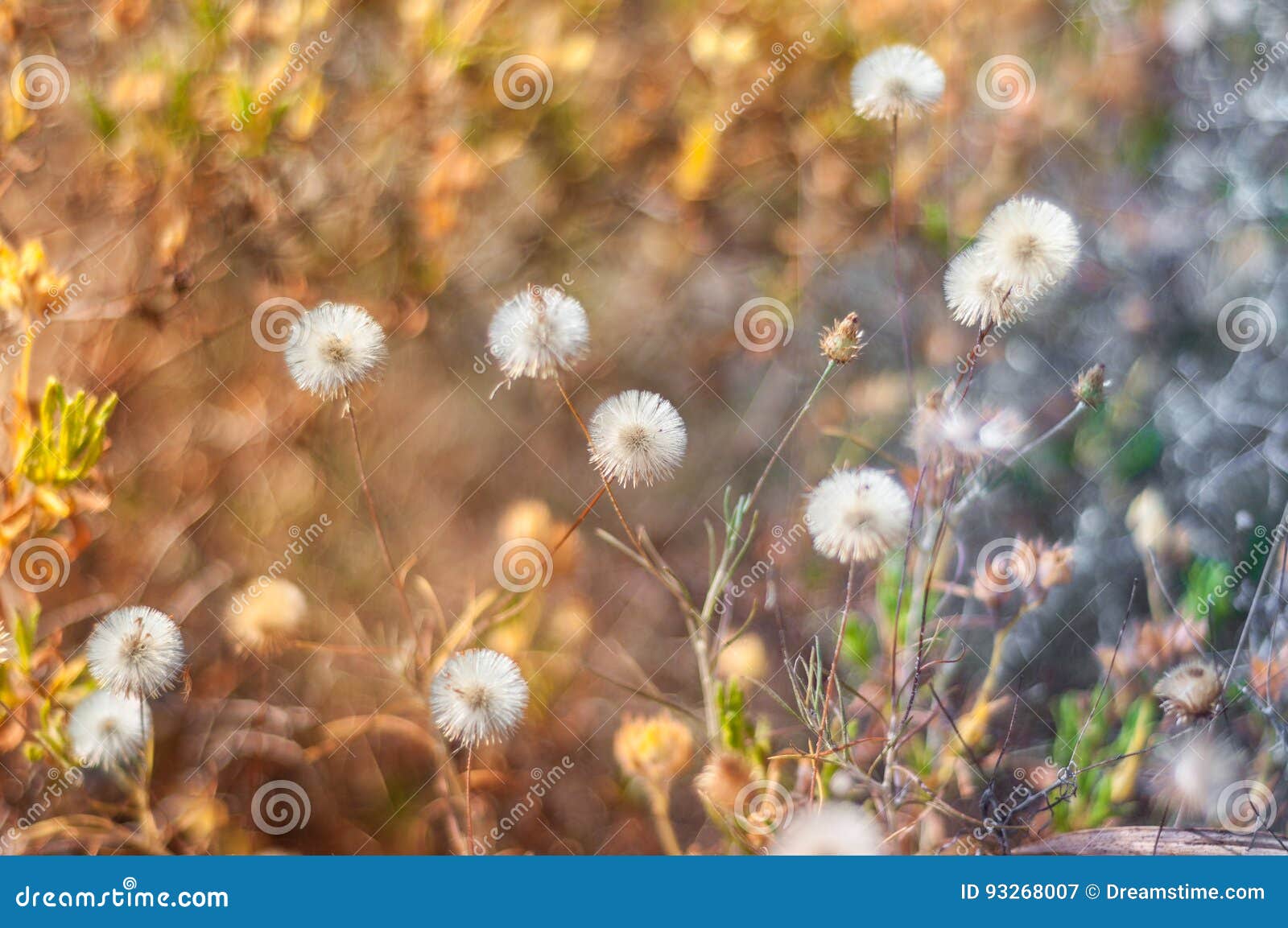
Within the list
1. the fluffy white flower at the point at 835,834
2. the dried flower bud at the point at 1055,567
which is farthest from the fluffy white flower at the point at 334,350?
the dried flower bud at the point at 1055,567

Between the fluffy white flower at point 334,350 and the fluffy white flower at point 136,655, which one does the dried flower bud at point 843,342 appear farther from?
the fluffy white flower at point 136,655

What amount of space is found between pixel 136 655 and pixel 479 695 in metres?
0.45

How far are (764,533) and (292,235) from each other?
88cm

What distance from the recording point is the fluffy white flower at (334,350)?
1224 mm

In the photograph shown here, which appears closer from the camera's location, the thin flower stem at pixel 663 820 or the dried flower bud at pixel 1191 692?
the dried flower bud at pixel 1191 692

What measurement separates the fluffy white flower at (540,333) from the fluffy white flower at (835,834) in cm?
69

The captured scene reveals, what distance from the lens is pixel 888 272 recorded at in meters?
1.52

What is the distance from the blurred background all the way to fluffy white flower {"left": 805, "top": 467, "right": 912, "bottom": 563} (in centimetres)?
25

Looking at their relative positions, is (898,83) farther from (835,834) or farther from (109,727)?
(109,727)

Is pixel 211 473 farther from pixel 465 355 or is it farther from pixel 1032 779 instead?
pixel 1032 779

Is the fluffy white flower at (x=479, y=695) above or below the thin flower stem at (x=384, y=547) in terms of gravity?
below

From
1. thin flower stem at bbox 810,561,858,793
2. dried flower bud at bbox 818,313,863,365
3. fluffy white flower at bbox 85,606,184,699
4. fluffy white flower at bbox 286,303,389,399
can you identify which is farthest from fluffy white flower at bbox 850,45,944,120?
fluffy white flower at bbox 85,606,184,699

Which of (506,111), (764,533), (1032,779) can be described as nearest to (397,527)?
(764,533)

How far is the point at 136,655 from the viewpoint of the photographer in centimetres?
121
